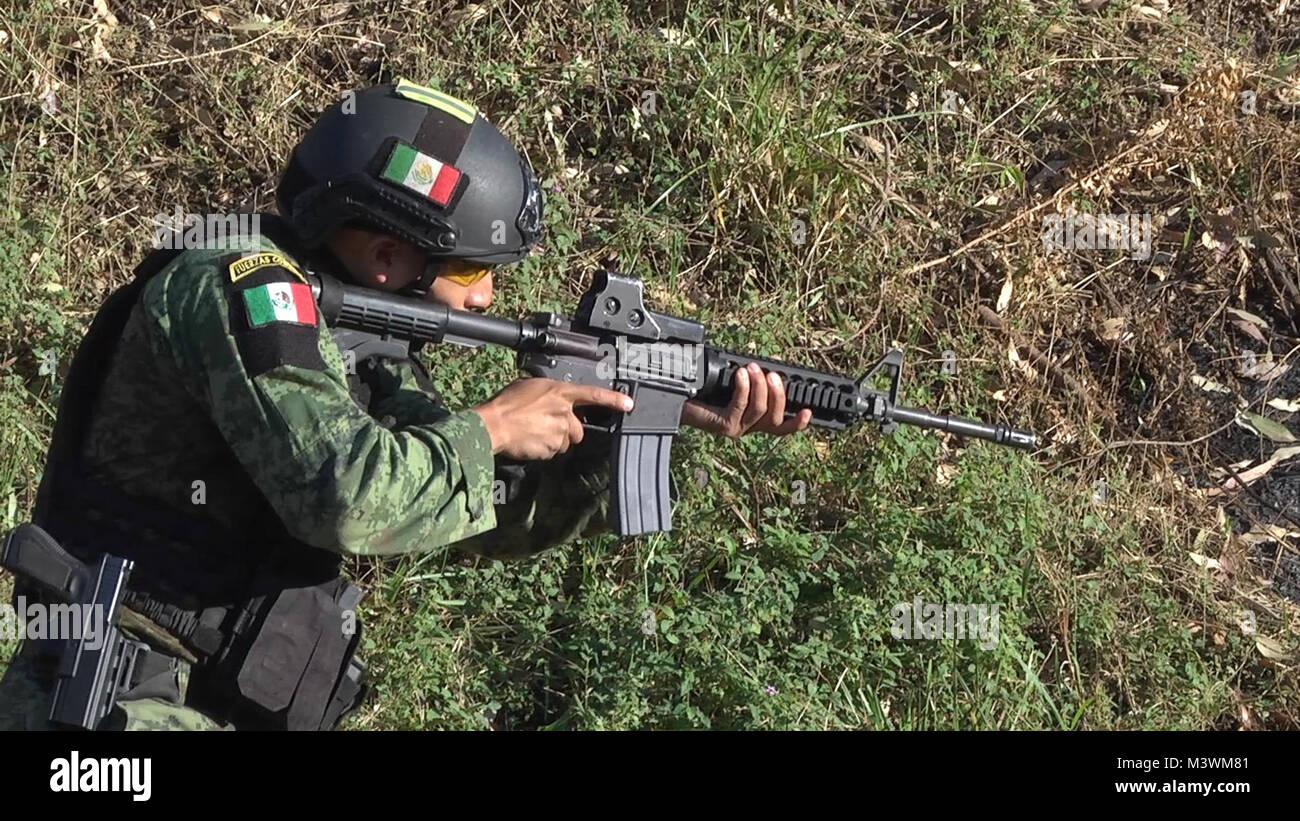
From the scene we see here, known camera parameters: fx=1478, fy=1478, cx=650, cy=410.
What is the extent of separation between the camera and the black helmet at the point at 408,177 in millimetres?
3146

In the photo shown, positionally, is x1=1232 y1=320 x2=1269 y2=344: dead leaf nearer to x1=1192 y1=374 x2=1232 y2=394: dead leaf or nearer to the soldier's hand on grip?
x1=1192 y1=374 x2=1232 y2=394: dead leaf

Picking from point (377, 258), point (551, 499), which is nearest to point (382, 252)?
point (377, 258)

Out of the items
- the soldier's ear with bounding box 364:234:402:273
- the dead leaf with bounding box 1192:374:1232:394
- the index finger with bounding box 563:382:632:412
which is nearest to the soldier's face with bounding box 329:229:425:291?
the soldier's ear with bounding box 364:234:402:273

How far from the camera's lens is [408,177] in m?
3.15

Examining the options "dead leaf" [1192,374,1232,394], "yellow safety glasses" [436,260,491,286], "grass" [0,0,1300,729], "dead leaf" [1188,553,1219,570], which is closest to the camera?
"yellow safety glasses" [436,260,491,286]

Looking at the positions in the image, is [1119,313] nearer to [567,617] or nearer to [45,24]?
[567,617]

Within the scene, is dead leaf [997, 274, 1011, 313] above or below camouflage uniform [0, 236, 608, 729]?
above

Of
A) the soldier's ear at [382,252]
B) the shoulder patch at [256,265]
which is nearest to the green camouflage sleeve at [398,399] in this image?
the soldier's ear at [382,252]

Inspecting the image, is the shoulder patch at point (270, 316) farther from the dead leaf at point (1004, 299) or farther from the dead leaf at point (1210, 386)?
the dead leaf at point (1210, 386)

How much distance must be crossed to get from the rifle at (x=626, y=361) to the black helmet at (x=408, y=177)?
150mm

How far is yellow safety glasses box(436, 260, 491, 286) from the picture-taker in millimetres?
3344

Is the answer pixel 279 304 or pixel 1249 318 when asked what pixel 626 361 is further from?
pixel 1249 318

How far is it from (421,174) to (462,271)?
12.1 inches
